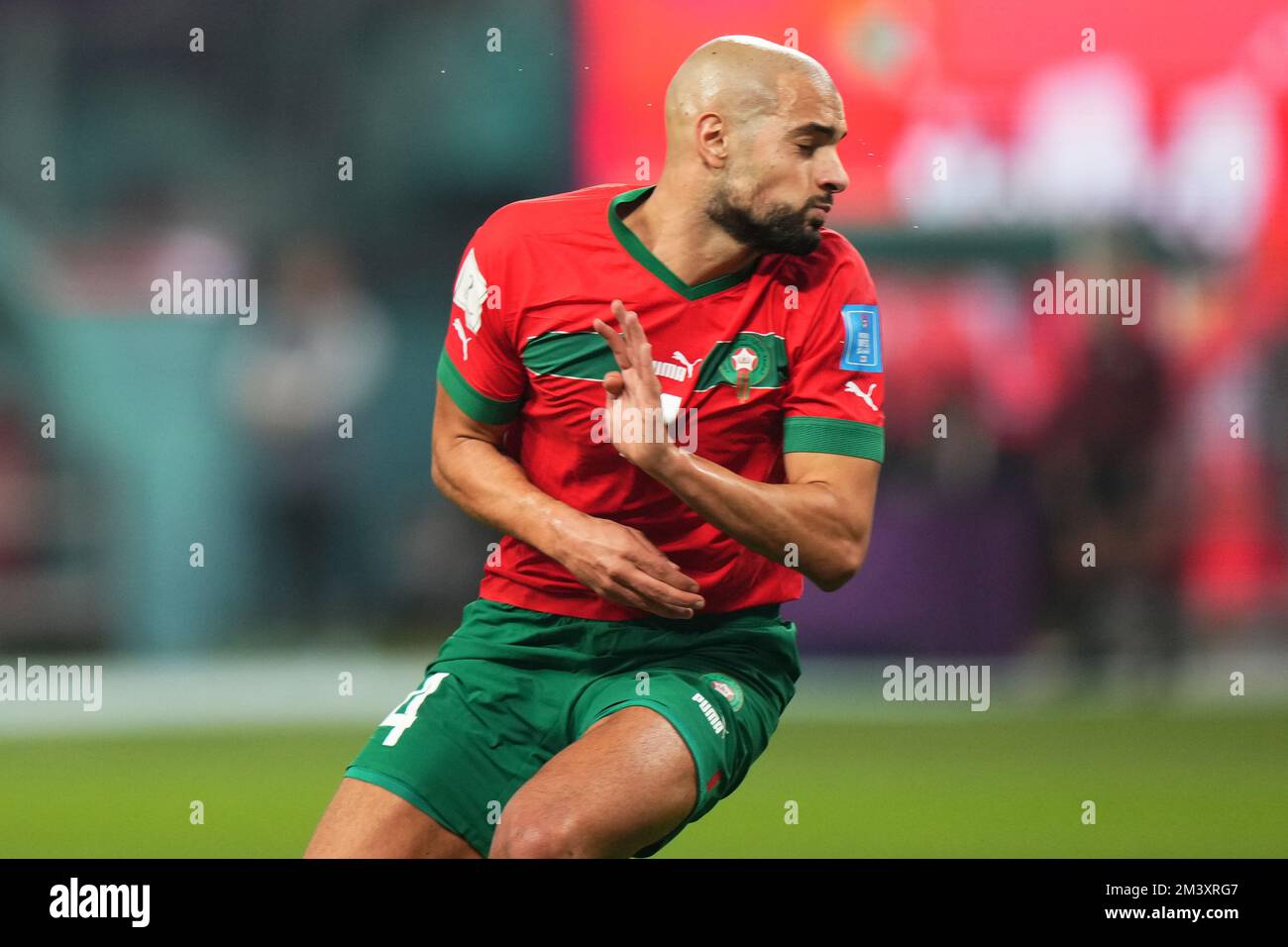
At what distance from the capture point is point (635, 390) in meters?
4.10

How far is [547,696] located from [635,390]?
80cm

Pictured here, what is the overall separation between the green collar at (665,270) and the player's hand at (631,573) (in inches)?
25.1

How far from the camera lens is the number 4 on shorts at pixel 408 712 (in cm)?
441

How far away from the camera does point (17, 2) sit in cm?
1538

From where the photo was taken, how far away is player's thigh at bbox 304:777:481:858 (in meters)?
4.20

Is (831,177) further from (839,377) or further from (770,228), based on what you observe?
(839,377)

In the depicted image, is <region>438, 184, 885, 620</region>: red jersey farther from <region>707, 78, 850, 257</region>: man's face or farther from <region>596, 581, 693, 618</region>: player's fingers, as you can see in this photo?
<region>596, 581, 693, 618</region>: player's fingers

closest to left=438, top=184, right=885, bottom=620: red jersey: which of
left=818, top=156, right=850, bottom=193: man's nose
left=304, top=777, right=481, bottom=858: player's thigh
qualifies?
left=818, top=156, right=850, bottom=193: man's nose

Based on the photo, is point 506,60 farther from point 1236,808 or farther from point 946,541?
point 1236,808

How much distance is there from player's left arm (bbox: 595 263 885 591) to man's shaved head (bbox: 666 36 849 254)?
23cm

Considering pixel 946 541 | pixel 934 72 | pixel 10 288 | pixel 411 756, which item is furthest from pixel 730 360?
pixel 934 72

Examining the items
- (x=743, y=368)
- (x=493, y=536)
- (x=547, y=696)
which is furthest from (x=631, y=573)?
(x=493, y=536)

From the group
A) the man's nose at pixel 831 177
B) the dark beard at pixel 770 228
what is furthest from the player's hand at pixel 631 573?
the man's nose at pixel 831 177

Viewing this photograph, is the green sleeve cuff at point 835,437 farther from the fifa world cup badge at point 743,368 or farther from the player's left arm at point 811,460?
the fifa world cup badge at point 743,368
